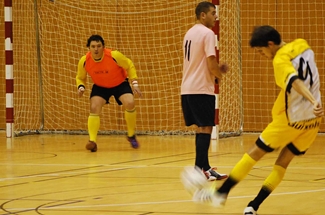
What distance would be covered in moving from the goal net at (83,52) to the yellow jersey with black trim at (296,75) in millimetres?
7974

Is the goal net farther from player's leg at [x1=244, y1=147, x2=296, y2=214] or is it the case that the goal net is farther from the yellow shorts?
the yellow shorts

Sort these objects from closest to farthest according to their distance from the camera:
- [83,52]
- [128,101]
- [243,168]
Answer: [243,168] < [128,101] < [83,52]

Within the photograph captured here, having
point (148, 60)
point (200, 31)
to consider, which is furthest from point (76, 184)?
point (148, 60)

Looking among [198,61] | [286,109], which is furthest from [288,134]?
[198,61]

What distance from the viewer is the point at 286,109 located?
518cm

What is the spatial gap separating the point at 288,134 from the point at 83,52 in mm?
9376

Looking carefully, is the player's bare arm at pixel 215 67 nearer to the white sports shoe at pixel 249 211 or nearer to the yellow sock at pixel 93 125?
the white sports shoe at pixel 249 211

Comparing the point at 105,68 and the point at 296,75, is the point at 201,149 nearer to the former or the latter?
the point at 296,75

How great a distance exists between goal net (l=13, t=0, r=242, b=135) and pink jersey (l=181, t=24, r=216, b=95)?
19.2ft

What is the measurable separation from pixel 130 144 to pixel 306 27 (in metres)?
4.02

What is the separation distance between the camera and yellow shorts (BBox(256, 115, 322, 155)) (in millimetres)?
5176

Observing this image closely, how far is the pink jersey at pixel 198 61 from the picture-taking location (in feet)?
24.1

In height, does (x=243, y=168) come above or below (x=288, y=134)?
below

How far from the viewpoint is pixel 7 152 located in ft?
34.7
